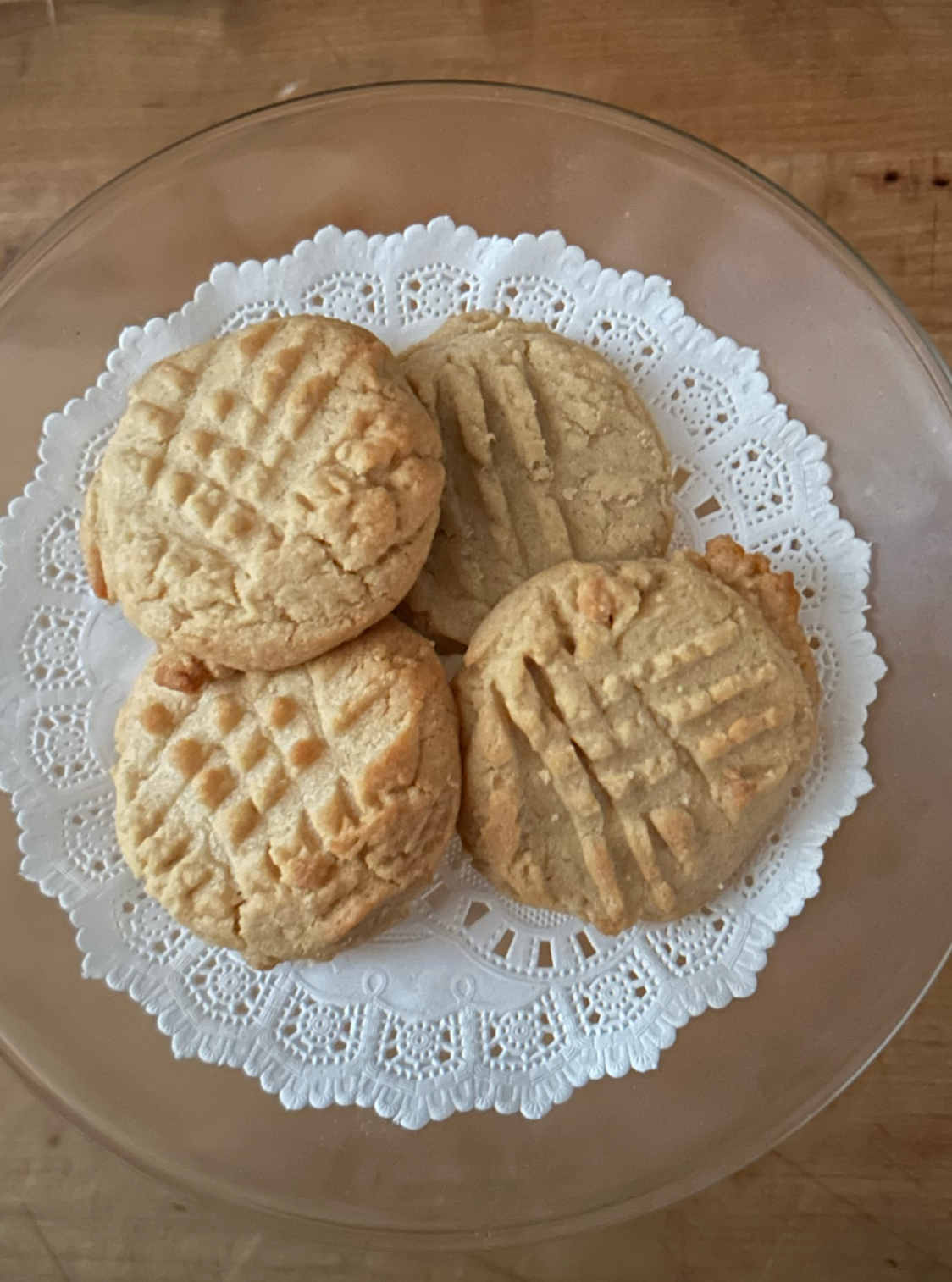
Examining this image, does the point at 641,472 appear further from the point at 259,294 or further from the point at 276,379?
the point at 259,294

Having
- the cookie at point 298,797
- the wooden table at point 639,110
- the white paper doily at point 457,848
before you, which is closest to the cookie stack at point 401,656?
the cookie at point 298,797

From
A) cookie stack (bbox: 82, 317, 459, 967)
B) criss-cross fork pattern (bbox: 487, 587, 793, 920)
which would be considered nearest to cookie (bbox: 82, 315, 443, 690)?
cookie stack (bbox: 82, 317, 459, 967)

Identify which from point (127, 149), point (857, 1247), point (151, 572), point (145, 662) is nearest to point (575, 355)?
point (151, 572)

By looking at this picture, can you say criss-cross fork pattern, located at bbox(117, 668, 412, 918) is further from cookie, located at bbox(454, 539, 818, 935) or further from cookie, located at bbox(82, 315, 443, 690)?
cookie, located at bbox(454, 539, 818, 935)

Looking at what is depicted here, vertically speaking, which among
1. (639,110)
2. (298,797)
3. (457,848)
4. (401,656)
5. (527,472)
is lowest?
(457,848)

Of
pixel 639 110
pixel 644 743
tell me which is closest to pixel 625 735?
pixel 644 743

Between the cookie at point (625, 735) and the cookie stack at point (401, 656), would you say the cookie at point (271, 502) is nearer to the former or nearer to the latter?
the cookie stack at point (401, 656)

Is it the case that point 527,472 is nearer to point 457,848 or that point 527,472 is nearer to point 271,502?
point 271,502
